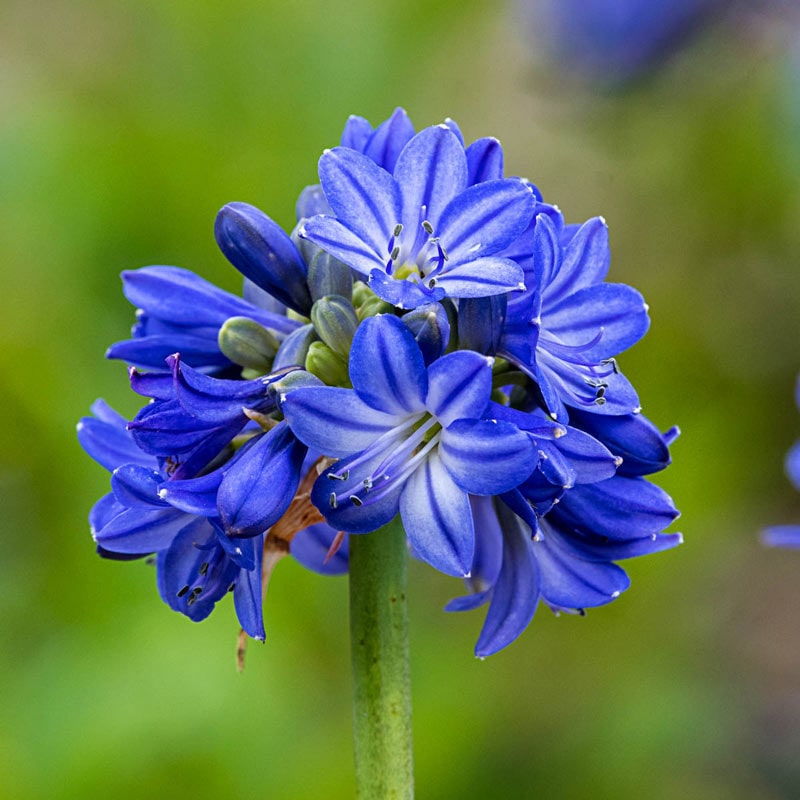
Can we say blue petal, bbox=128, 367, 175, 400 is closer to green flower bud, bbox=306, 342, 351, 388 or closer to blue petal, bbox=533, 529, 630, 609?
green flower bud, bbox=306, 342, 351, 388

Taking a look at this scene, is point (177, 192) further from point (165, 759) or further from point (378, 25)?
point (165, 759)

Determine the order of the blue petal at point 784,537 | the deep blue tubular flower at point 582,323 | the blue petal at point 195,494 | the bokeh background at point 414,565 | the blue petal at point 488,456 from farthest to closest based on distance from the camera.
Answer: the bokeh background at point 414,565 < the blue petal at point 784,537 < the deep blue tubular flower at point 582,323 < the blue petal at point 195,494 < the blue petal at point 488,456

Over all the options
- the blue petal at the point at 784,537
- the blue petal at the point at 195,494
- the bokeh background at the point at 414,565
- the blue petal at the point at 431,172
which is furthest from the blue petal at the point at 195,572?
the bokeh background at the point at 414,565

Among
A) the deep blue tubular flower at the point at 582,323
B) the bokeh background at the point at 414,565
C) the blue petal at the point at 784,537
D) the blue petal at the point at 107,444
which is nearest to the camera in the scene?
the deep blue tubular flower at the point at 582,323

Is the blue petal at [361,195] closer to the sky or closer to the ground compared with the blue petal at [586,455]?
closer to the sky

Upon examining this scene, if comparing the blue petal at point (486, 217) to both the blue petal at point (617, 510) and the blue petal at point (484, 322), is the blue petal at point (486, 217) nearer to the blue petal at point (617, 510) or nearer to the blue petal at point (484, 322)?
the blue petal at point (484, 322)

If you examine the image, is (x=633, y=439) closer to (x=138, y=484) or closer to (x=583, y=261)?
(x=583, y=261)
